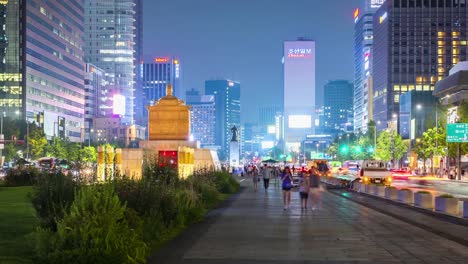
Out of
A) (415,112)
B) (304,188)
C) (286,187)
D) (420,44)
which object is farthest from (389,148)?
(286,187)

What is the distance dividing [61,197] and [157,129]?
4521 cm

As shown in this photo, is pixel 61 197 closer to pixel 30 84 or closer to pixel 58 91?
pixel 30 84

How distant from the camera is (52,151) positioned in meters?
119

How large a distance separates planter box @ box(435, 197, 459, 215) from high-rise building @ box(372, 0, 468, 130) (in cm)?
15571

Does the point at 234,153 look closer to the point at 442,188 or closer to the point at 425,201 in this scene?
the point at 442,188

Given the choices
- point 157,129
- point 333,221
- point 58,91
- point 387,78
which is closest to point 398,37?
point 387,78

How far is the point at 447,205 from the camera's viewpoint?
27.0 meters

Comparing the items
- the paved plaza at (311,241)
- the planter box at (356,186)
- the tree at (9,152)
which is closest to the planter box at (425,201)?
the paved plaza at (311,241)

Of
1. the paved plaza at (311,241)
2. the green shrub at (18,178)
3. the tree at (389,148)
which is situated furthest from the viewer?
the tree at (389,148)

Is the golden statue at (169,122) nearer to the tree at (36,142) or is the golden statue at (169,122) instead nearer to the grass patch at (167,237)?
the grass patch at (167,237)

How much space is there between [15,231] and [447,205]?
17390 millimetres

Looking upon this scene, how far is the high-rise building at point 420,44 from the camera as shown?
181m

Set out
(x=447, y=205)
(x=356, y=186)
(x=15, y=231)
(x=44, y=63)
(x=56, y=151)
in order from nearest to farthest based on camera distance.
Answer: (x=15, y=231)
(x=447, y=205)
(x=356, y=186)
(x=56, y=151)
(x=44, y=63)

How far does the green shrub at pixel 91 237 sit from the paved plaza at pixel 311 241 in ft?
7.19
